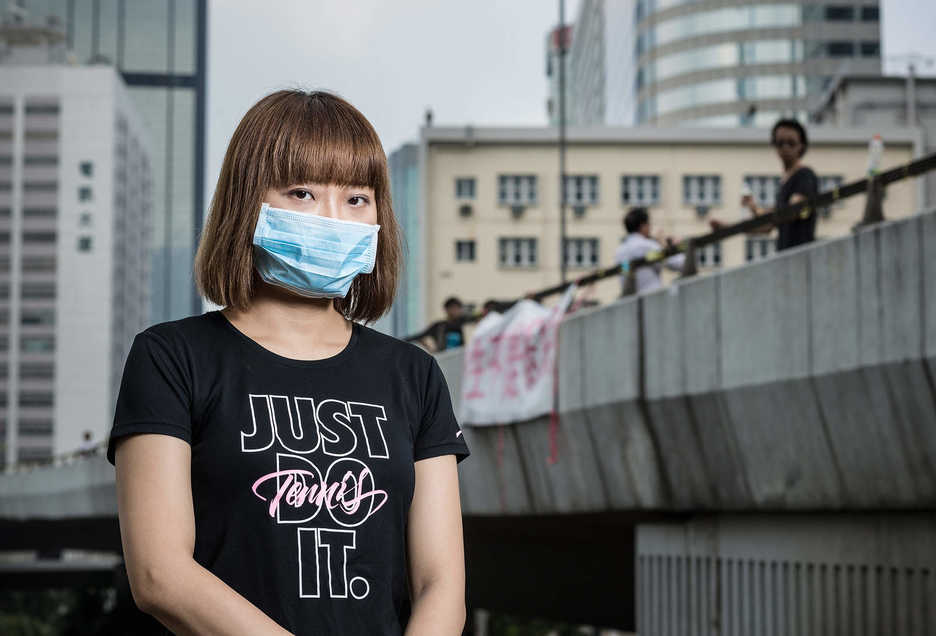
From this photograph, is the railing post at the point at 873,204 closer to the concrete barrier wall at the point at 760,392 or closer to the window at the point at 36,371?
the concrete barrier wall at the point at 760,392

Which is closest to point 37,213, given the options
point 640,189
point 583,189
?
point 583,189

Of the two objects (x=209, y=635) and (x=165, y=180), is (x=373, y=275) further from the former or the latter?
(x=165, y=180)

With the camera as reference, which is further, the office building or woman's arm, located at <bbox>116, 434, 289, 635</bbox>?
the office building

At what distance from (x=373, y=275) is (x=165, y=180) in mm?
197511

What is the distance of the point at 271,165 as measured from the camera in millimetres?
2537

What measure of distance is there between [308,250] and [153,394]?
1.22 feet

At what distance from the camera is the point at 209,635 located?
222 centimetres

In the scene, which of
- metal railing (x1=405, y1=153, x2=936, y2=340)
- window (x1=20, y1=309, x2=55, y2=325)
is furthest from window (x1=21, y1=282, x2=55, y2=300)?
metal railing (x1=405, y1=153, x2=936, y2=340)

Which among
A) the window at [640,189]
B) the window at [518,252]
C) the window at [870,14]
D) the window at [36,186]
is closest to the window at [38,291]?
the window at [36,186]

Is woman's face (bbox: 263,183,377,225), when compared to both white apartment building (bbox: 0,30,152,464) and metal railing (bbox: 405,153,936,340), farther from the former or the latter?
Result: white apartment building (bbox: 0,30,152,464)

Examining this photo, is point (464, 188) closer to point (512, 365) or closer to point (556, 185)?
point (556, 185)

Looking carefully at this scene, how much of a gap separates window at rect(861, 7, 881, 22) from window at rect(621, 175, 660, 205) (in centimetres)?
3349

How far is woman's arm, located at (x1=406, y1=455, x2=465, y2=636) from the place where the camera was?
2.45m

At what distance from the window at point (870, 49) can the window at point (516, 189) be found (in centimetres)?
3744
